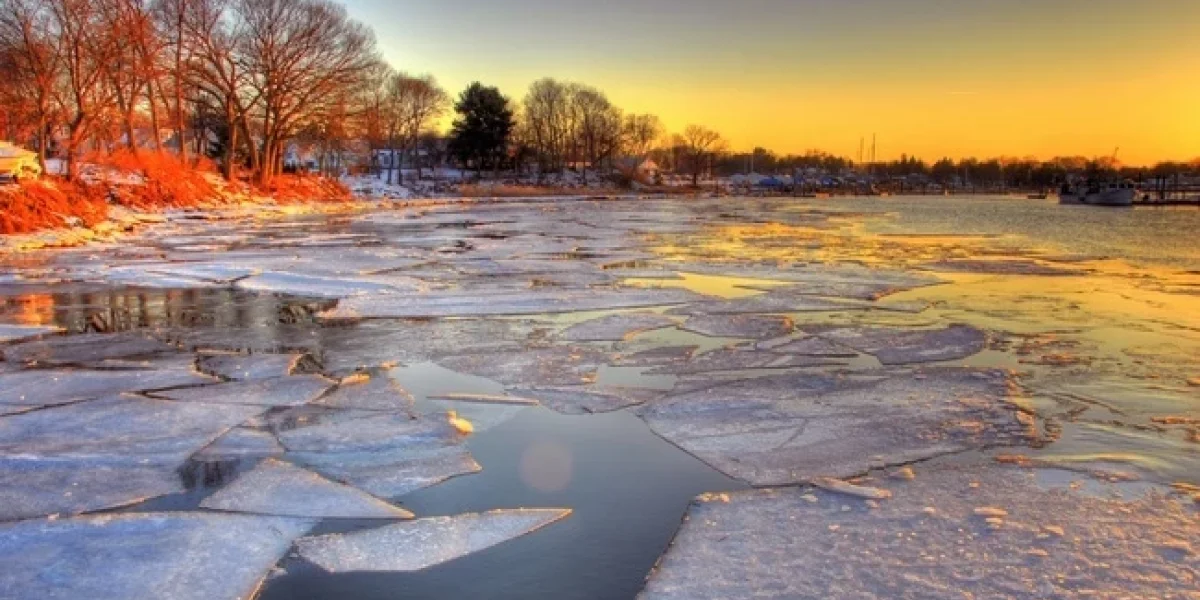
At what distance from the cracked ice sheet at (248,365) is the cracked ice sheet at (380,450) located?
145 centimetres

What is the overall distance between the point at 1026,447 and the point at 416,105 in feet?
269

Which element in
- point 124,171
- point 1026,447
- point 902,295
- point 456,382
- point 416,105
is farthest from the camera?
point 416,105

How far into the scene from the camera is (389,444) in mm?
4941

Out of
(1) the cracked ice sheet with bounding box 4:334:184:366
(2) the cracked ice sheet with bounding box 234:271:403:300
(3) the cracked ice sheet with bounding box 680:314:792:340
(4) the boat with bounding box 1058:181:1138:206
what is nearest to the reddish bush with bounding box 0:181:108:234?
(2) the cracked ice sheet with bounding box 234:271:403:300

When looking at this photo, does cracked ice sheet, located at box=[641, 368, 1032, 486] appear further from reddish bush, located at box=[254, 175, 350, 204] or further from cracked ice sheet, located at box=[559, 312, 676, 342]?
reddish bush, located at box=[254, 175, 350, 204]

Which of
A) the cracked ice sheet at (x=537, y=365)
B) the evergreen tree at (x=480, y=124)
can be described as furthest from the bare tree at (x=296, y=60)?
the cracked ice sheet at (x=537, y=365)

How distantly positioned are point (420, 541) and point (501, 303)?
6.99 metres

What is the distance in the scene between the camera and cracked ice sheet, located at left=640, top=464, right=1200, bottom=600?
10.3ft

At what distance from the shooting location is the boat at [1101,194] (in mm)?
51656

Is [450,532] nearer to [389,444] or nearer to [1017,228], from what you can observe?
[389,444]

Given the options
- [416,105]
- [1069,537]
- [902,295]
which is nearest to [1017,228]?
[902,295]

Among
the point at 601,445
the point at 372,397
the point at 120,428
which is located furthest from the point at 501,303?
the point at 601,445

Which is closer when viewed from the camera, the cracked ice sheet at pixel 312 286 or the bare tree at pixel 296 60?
the cracked ice sheet at pixel 312 286

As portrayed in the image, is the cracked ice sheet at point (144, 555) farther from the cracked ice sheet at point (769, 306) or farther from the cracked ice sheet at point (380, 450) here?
the cracked ice sheet at point (769, 306)
